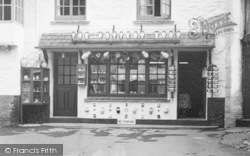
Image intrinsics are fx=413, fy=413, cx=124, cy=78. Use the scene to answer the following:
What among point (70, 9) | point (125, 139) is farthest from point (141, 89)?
point (70, 9)

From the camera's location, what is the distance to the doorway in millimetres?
16219

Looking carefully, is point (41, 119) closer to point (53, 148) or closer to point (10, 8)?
point (10, 8)

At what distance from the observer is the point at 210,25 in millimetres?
15320

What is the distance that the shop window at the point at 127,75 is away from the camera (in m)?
15.9

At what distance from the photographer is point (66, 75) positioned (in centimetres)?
1641

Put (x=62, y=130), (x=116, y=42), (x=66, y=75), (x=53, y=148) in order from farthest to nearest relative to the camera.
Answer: (x=66, y=75), (x=116, y=42), (x=62, y=130), (x=53, y=148)

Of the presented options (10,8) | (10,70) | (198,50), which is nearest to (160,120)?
(198,50)

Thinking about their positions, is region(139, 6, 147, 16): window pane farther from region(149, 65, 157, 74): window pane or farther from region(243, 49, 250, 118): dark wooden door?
region(243, 49, 250, 118): dark wooden door

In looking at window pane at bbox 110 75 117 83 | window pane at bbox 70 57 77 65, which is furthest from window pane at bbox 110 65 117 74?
window pane at bbox 70 57 77 65

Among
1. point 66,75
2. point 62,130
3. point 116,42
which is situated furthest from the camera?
point 66,75

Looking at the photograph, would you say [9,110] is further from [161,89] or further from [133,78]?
[161,89]

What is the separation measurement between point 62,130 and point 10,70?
3.05 m

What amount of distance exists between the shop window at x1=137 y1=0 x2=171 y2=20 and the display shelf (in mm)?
4313

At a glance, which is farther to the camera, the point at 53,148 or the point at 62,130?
the point at 62,130
